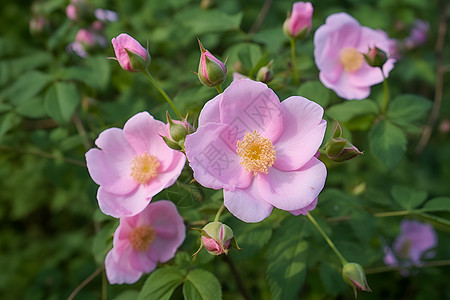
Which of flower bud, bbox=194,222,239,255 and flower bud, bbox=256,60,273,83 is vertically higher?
flower bud, bbox=256,60,273,83

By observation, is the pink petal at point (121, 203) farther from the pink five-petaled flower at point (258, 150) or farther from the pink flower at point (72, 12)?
the pink flower at point (72, 12)

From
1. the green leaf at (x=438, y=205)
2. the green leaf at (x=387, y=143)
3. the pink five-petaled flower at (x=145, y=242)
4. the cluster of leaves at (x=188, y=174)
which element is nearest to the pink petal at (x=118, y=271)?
the pink five-petaled flower at (x=145, y=242)

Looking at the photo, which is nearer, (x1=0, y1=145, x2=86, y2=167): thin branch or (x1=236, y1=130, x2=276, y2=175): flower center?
(x1=236, y1=130, x2=276, y2=175): flower center

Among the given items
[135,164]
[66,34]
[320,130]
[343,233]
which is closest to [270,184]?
[320,130]

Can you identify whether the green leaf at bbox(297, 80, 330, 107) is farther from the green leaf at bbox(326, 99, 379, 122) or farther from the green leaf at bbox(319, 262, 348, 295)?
the green leaf at bbox(319, 262, 348, 295)

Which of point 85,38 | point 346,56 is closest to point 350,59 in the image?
point 346,56

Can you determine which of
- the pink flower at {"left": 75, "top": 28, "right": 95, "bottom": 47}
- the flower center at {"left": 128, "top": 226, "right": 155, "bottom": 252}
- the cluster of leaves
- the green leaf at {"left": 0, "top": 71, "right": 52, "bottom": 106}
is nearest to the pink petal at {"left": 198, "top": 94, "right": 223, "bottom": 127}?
the cluster of leaves
